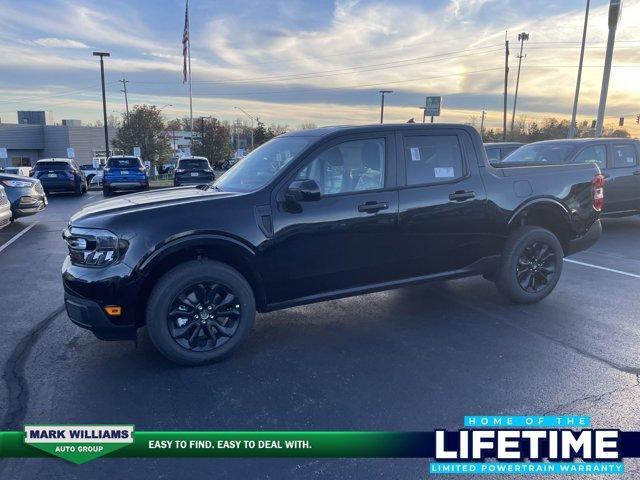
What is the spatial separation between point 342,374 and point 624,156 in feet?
30.6

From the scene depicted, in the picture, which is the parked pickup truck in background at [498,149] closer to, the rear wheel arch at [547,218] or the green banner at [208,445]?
the rear wheel arch at [547,218]

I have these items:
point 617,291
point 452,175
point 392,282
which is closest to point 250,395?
point 392,282

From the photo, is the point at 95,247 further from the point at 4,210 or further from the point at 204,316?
the point at 4,210

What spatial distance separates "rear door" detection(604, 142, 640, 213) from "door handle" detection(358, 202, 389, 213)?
24.5 feet

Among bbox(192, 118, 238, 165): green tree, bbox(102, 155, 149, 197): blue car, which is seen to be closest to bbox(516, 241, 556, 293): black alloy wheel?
bbox(102, 155, 149, 197): blue car

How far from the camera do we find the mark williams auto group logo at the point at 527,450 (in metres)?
2.67

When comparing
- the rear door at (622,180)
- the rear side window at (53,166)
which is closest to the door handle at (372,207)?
the rear door at (622,180)

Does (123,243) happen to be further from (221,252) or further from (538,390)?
(538,390)

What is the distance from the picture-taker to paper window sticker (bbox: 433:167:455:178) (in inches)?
187

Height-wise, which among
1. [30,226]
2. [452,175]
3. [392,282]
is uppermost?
[452,175]

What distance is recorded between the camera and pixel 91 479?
2.56 meters

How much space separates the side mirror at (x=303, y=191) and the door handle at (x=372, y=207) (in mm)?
478

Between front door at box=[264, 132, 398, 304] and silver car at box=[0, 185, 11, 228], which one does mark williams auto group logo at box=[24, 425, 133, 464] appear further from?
silver car at box=[0, 185, 11, 228]

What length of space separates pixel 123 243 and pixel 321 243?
1.60 m
